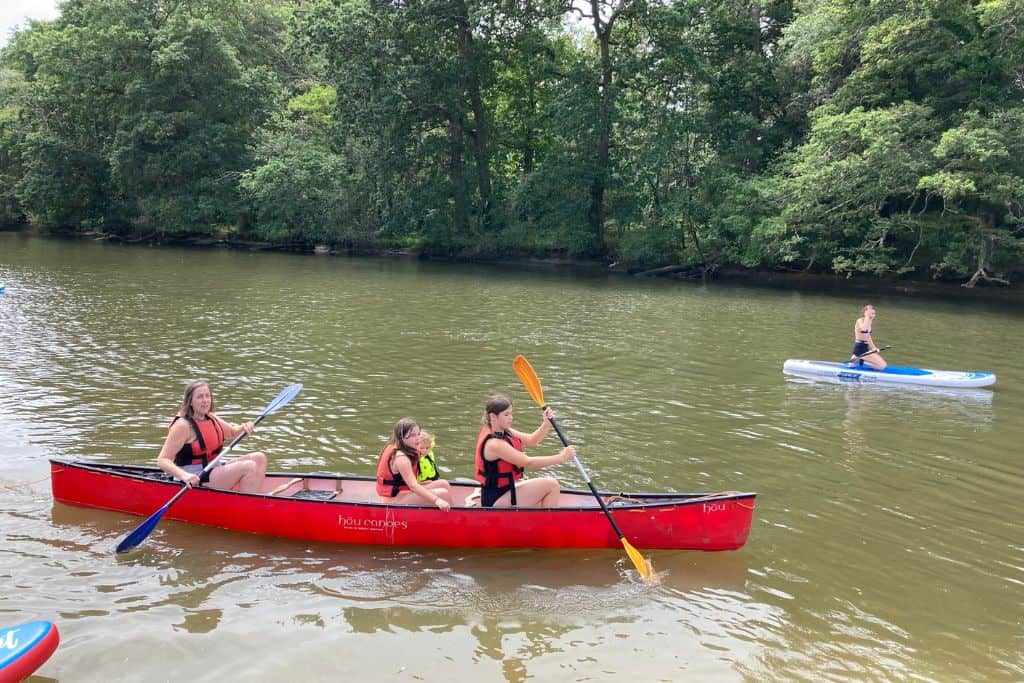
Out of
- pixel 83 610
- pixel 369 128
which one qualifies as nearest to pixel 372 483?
pixel 83 610

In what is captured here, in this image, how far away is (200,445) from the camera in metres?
7.21

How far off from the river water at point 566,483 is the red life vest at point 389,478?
1.88 ft

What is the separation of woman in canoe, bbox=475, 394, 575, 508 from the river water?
46 centimetres

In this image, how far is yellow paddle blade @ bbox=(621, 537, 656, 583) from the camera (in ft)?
20.8

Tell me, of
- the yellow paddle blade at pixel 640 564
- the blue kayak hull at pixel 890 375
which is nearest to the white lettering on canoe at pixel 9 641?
the yellow paddle blade at pixel 640 564

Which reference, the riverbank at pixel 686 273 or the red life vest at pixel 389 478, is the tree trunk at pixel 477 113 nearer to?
the riverbank at pixel 686 273

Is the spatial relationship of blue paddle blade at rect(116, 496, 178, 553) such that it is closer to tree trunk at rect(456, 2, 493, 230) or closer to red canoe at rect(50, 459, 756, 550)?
red canoe at rect(50, 459, 756, 550)

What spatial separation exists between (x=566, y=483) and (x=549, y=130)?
32.5 meters

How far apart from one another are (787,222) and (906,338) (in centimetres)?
1138

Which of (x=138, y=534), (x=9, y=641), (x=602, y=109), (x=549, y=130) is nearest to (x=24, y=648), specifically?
(x=9, y=641)

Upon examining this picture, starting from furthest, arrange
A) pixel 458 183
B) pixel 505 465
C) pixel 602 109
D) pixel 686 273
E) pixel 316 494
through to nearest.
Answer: pixel 458 183, pixel 602 109, pixel 686 273, pixel 316 494, pixel 505 465

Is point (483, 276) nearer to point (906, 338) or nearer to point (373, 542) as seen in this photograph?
point (906, 338)

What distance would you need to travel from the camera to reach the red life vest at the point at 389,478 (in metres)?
6.93

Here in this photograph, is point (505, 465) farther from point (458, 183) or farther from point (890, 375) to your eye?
point (458, 183)
